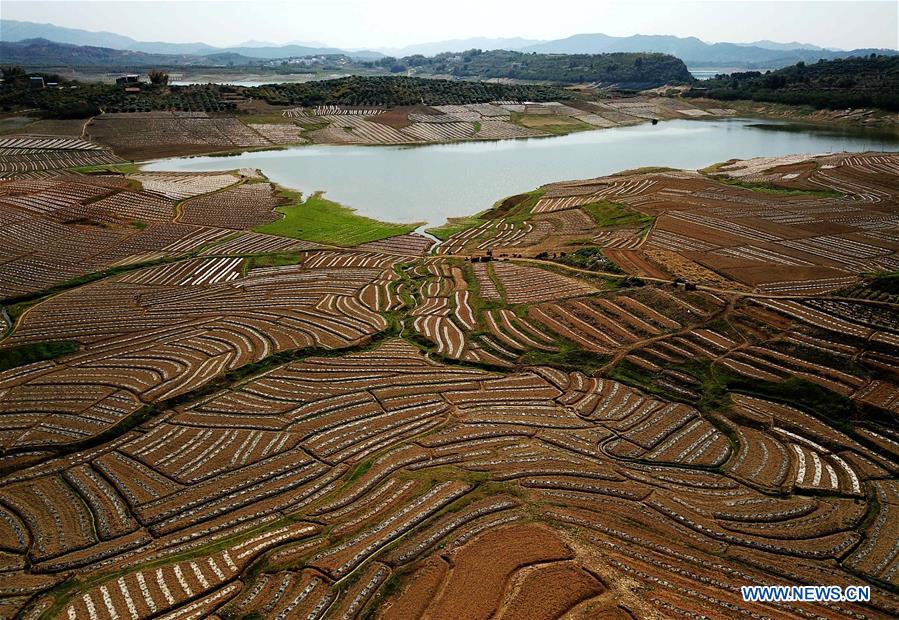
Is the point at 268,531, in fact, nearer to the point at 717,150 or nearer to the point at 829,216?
the point at 829,216

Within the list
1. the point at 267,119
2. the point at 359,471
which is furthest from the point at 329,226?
the point at 267,119

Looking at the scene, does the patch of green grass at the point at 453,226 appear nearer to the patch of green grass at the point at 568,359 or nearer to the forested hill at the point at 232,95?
the patch of green grass at the point at 568,359

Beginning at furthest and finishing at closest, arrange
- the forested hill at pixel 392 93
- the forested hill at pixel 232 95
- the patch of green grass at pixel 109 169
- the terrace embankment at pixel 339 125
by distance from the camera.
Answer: the forested hill at pixel 392 93 → the forested hill at pixel 232 95 → the terrace embankment at pixel 339 125 → the patch of green grass at pixel 109 169

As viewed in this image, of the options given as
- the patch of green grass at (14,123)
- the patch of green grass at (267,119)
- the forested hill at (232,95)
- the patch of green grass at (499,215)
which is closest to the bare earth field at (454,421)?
the patch of green grass at (499,215)

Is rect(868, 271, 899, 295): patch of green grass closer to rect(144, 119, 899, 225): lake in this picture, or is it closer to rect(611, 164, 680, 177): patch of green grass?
rect(144, 119, 899, 225): lake

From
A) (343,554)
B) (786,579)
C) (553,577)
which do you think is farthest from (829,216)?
(343,554)

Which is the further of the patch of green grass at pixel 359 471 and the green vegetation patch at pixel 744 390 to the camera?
the green vegetation patch at pixel 744 390

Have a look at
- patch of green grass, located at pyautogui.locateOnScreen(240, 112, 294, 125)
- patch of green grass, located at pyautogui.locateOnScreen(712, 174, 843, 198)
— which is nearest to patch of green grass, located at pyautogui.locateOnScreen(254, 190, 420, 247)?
patch of green grass, located at pyautogui.locateOnScreen(712, 174, 843, 198)
